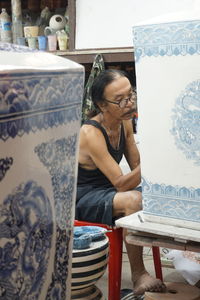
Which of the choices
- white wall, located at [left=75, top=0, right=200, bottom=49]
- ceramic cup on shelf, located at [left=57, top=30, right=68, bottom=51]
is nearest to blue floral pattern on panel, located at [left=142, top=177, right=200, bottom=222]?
white wall, located at [left=75, top=0, right=200, bottom=49]

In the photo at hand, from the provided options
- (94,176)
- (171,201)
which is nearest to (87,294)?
(171,201)

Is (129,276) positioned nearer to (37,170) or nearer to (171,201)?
(171,201)

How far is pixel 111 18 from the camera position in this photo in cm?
424

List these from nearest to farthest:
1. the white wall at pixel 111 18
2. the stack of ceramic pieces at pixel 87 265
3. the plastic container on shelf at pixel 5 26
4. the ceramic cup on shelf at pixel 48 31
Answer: the stack of ceramic pieces at pixel 87 265 → the white wall at pixel 111 18 → the ceramic cup on shelf at pixel 48 31 → the plastic container on shelf at pixel 5 26

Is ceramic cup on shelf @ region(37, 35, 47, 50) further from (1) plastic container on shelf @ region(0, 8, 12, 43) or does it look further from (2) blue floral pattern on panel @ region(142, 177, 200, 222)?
(2) blue floral pattern on panel @ region(142, 177, 200, 222)

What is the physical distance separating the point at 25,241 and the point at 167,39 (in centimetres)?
126

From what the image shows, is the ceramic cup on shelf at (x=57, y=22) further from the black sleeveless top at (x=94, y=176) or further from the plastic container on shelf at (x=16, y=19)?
the black sleeveless top at (x=94, y=176)

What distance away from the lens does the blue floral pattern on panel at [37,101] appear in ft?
1.86

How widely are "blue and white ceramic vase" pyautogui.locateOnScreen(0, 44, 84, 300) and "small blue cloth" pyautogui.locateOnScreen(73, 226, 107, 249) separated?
1459mm

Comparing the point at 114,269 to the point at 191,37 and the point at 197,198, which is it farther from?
the point at 191,37

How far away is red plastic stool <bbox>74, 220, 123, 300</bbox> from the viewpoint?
2576 mm

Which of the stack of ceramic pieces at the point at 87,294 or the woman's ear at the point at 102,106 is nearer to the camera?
the stack of ceramic pieces at the point at 87,294

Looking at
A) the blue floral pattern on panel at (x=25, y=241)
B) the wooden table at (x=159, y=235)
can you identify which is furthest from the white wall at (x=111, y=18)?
the blue floral pattern on panel at (x=25, y=241)

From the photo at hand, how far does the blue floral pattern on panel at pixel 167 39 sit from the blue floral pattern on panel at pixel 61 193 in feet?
3.44
